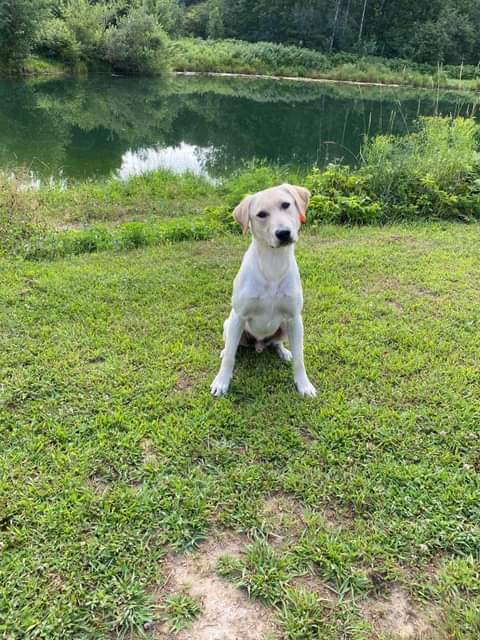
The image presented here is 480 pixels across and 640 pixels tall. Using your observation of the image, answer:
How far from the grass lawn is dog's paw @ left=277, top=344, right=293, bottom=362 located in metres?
0.10

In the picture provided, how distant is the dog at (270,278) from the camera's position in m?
2.86

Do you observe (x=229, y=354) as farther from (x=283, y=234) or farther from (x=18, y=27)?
(x=18, y=27)

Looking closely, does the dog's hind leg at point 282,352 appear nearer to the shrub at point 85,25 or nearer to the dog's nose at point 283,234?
the dog's nose at point 283,234

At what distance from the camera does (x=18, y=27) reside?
25.5m

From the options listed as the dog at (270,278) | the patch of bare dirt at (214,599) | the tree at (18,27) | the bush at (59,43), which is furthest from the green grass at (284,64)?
the patch of bare dirt at (214,599)

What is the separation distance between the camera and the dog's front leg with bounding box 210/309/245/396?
10.5ft

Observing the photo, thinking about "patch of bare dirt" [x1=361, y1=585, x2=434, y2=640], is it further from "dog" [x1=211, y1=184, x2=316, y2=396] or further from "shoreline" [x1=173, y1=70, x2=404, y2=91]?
"shoreline" [x1=173, y1=70, x2=404, y2=91]

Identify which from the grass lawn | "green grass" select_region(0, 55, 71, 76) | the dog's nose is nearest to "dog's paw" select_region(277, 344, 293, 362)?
the grass lawn

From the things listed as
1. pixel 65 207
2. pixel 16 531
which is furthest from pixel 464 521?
pixel 65 207

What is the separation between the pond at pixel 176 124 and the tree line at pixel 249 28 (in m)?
3.03

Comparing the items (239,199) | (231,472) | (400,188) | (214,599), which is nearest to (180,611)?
(214,599)

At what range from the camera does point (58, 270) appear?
513 centimetres

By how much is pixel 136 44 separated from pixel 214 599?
129ft

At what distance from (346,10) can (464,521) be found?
6622 cm
